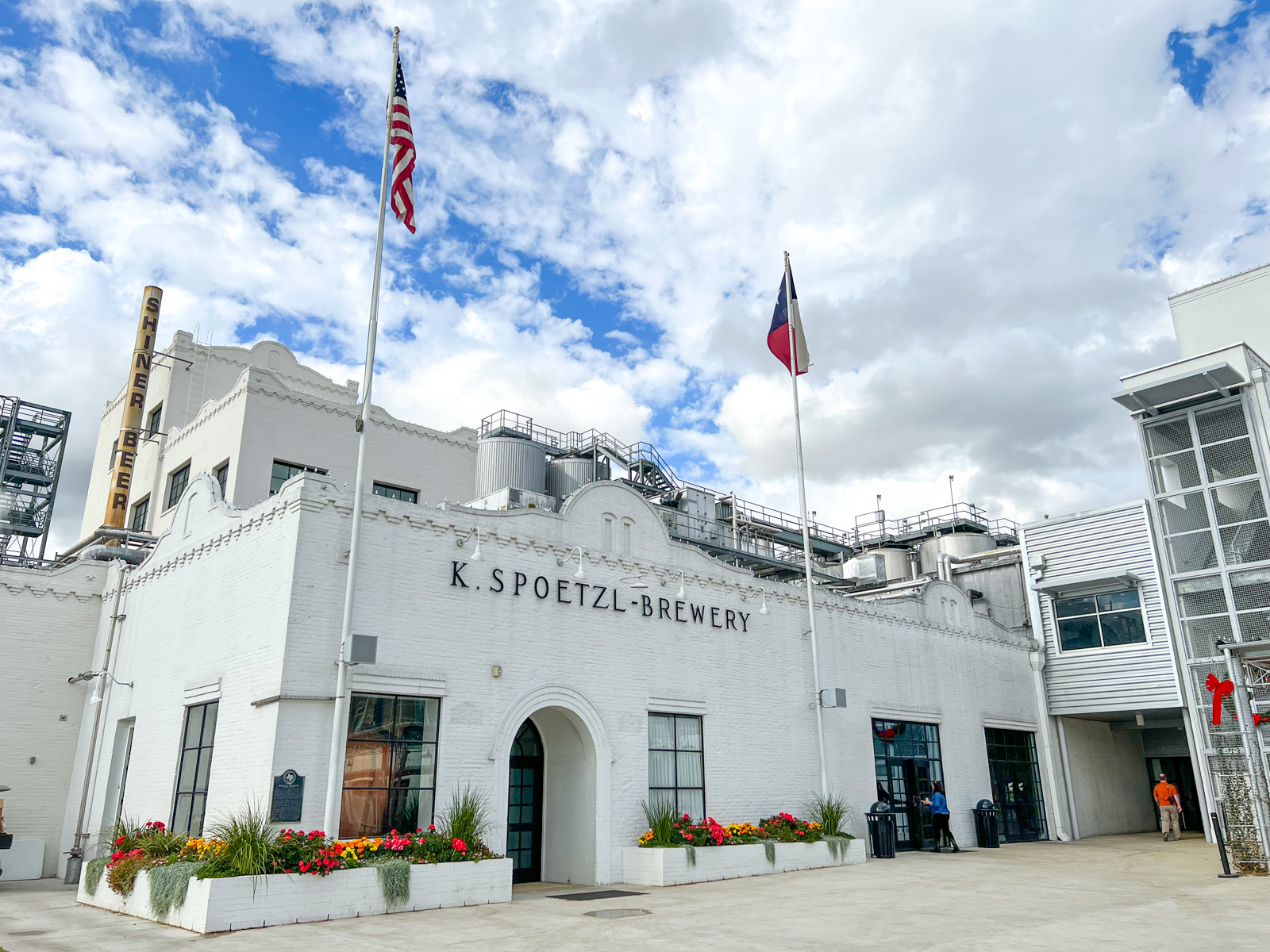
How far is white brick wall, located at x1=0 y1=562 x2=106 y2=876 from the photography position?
63.8ft

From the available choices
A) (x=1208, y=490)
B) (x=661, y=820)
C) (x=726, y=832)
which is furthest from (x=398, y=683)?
(x=1208, y=490)

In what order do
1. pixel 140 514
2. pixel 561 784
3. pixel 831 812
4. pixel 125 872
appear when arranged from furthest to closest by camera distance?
1. pixel 140 514
2. pixel 831 812
3. pixel 561 784
4. pixel 125 872

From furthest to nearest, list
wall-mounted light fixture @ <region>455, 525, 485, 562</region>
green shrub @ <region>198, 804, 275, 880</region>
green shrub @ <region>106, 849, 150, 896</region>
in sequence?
wall-mounted light fixture @ <region>455, 525, 485, 562</region> → green shrub @ <region>106, 849, 150, 896</region> → green shrub @ <region>198, 804, 275, 880</region>

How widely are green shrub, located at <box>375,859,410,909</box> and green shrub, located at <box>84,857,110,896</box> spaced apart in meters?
4.53

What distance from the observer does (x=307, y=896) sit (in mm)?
11773

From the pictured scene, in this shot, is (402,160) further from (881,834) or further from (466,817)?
(881,834)

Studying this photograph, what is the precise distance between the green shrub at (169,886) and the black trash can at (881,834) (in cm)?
1381

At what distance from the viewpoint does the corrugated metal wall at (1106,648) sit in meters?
24.7

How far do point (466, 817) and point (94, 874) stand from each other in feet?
18.5

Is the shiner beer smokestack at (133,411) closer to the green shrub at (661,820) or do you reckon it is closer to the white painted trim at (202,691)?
the white painted trim at (202,691)

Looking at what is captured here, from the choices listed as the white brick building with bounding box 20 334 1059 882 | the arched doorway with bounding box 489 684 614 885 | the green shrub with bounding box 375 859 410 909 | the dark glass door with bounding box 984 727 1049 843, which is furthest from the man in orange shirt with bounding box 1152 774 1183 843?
the green shrub with bounding box 375 859 410 909

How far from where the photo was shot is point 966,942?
379 inches

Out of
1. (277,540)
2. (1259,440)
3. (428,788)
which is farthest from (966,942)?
(1259,440)

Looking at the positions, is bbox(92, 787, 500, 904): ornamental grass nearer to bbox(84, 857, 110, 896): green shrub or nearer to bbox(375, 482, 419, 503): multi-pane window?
bbox(84, 857, 110, 896): green shrub
